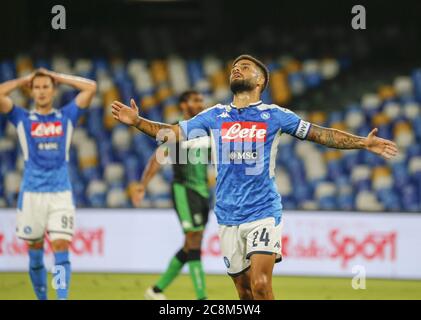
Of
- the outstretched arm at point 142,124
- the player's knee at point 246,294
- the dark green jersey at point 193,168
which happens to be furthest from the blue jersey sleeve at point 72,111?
the player's knee at point 246,294

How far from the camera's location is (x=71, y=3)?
1805 centimetres

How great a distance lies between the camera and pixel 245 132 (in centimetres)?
688

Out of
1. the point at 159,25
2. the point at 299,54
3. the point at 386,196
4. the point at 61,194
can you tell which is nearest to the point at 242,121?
the point at 61,194

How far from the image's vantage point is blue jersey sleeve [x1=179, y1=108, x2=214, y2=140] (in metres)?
6.94

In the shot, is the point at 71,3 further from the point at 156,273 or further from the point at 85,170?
the point at 156,273

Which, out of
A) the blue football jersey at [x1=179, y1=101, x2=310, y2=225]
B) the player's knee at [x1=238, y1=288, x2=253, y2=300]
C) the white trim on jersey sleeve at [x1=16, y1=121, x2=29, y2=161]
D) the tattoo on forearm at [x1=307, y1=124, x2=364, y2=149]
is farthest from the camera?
the white trim on jersey sleeve at [x1=16, y1=121, x2=29, y2=161]

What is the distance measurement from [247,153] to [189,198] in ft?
9.55

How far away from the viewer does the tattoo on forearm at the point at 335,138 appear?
6.74 meters

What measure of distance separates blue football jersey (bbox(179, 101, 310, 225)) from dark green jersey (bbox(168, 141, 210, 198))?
269 centimetres

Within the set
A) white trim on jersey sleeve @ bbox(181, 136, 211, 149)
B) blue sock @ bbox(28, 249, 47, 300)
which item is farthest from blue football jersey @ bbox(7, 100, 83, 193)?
white trim on jersey sleeve @ bbox(181, 136, 211, 149)

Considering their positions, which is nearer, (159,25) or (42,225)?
(42,225)

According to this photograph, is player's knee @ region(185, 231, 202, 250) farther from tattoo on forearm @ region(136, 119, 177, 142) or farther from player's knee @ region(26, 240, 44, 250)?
tattoo on forearm @ region(136, 119, 177, 142)

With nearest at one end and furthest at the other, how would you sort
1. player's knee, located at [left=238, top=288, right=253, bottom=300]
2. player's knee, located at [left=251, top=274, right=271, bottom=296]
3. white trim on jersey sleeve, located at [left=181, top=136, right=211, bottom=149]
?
player's knee, located at [left=251, top=274, right=271, bottom=296]
player's knee, located at [left=238, top=288, right=253, bottom=300]
white trim on jersey sleeve, located at [left=181, top=136, right=211, bottom=149]

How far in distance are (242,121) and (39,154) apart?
264 cm
